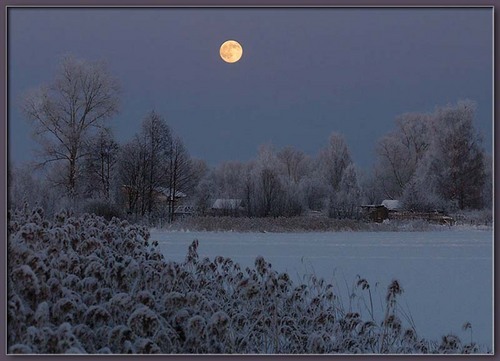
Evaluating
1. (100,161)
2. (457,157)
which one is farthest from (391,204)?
(100,161)

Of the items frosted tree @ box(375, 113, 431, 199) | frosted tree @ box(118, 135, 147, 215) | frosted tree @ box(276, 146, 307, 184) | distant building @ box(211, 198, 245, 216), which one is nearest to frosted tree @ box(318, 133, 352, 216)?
frosted tree @ box(276, 146, 307, 184)

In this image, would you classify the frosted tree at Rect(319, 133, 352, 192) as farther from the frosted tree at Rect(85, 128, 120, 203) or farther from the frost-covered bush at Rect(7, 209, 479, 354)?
the frosted tree at Rect(85, 128, 120, 203)

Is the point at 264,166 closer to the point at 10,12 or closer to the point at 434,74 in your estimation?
the point at 434,74

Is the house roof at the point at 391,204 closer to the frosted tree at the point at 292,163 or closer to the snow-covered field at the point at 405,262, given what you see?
the snow-covered field at the point at 405,262

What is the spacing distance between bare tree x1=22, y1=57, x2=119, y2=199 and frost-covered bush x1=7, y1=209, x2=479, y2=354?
2.02 feet

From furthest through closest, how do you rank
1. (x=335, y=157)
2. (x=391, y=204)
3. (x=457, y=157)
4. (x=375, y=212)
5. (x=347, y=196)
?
(x=457, y=157) → (x=375, y=212) → (x=391, y=204) → (x=347, y=196) → (x=335, y=157)

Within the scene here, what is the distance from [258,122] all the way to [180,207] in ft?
3.50

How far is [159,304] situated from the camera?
3.95m

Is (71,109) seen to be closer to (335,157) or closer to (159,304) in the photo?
(159,304)

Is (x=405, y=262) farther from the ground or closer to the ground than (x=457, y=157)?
closer to the ground

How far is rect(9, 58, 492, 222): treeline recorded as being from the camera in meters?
4.99

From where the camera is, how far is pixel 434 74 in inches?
198

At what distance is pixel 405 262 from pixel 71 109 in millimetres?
3169

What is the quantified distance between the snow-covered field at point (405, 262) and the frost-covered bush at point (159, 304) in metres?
0.17
